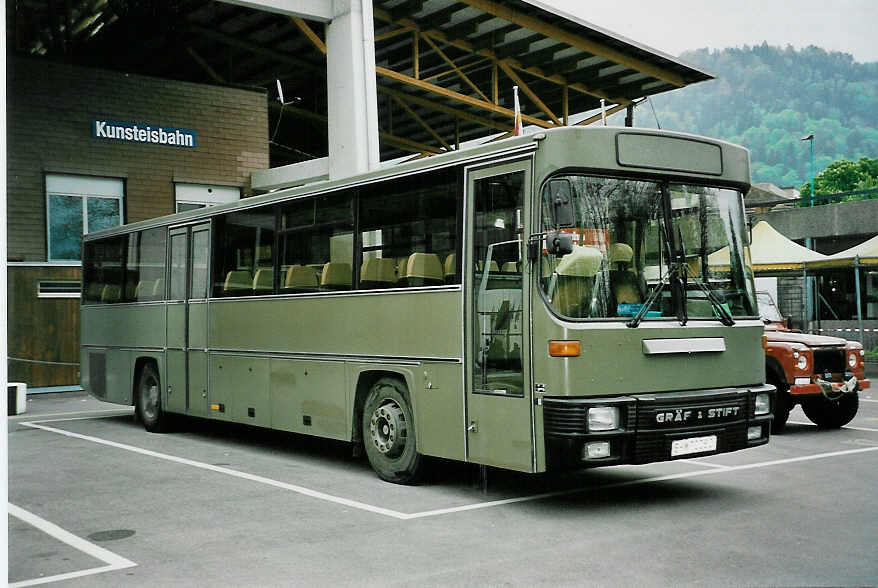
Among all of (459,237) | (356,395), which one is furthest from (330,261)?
(459,237)

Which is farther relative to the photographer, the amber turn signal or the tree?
the tree

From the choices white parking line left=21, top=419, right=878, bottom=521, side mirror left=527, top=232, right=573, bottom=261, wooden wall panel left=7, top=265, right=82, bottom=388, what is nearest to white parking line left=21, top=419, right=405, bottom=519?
white parking line left=21, top=419, right=878, bottom=521

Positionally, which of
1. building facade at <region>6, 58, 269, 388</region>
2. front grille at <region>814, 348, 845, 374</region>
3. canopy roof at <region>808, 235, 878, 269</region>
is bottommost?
front grille at <region>814, 348, 845, 374</region>

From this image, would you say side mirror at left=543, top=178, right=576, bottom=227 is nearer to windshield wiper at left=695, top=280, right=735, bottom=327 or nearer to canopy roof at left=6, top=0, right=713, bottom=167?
windshield wiper at left=695, top=280, right=735, bottom=327

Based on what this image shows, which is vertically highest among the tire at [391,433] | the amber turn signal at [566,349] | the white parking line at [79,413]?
the amber turn signal at [566,349]

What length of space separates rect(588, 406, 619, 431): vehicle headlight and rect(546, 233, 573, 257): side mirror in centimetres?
121

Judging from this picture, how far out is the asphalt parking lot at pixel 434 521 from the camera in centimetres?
611

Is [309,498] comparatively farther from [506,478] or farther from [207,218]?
[207,218]

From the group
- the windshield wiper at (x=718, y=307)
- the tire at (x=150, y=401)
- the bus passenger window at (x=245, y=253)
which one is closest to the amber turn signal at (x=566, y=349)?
the windshield wiper at (x=718, y=307)

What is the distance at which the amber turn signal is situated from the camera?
24.5ft

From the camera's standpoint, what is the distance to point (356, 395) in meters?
9.77

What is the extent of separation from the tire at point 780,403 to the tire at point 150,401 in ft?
26.8

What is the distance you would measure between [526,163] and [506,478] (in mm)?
3276

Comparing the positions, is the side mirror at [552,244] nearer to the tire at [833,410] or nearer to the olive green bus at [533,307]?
the olive green bus at [533,307]
